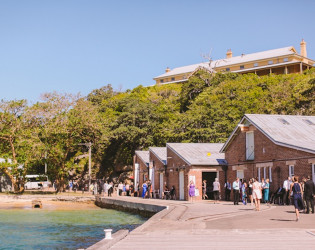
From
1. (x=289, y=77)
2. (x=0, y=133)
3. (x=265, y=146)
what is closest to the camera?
(x=265, y=146)

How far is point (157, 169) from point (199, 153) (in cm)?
678

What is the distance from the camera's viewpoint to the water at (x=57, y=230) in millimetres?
19500

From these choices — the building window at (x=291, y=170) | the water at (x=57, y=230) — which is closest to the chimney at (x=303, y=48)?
the water at (x=57, y=230)

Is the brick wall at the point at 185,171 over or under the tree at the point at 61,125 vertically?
under

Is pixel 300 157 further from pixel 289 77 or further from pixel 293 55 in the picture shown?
pixel 293 55

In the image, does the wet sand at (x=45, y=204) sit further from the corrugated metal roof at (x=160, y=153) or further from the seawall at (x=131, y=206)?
the corrugated metal roof at (x=160, y=153)

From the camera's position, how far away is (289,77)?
217 feet

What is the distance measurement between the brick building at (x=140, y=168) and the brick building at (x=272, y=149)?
1391 cm

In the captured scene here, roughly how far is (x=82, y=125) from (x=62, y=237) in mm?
31727

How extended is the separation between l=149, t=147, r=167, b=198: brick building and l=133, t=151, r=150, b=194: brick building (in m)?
2.00

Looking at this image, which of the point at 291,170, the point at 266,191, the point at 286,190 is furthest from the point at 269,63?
the point at 286,190

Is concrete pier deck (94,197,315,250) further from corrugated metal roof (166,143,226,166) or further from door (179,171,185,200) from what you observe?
door (179,171,185,200)

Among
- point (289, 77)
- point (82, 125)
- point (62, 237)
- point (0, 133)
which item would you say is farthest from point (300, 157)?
point (289, 77)

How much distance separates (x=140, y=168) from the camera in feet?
162
